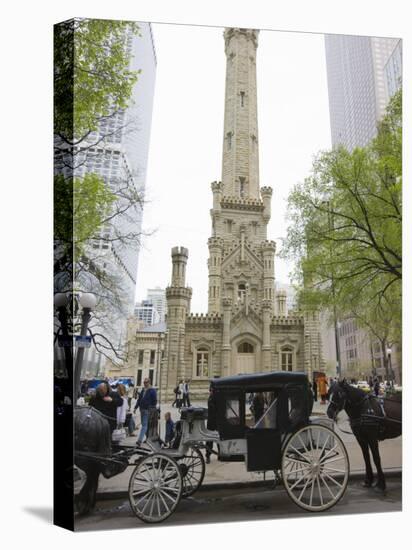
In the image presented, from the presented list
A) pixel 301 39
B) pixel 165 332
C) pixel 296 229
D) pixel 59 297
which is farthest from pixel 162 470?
pixel 301 39

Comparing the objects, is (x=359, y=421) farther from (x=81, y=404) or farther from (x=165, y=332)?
(x=81, y=404)

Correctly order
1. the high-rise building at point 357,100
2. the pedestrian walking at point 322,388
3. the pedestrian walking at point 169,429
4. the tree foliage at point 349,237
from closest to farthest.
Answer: the pedestrian walking at point 169,429
the pedestrian walking at point 322,388
the high-rise building at point 357,100
the tree foliage at point 349,237

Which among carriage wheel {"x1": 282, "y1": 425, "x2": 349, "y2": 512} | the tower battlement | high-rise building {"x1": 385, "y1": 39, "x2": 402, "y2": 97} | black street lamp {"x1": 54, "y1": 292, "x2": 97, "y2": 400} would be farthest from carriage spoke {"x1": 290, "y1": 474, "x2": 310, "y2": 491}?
high-rise building {"x1": 385, "y1": 39, "x2": 402, "y2": 97}

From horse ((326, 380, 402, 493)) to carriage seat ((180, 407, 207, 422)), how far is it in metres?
2.49

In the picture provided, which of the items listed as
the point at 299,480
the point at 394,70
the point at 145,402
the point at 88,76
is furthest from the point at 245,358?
the point at 394,70

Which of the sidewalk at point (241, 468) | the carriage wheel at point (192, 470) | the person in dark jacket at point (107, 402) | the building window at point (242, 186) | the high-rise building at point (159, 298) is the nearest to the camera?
the sidewalk at point (241, 468)

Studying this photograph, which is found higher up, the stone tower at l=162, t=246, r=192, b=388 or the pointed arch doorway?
the stone tower at l=162, t=246, r=192, b=388

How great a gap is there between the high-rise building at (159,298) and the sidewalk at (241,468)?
66.6 inches

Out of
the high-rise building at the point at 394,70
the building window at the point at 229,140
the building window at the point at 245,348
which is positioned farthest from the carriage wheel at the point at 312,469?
the high-rise building at the point at 394,70

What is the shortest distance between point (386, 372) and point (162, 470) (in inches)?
203

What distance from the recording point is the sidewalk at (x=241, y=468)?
7762mm

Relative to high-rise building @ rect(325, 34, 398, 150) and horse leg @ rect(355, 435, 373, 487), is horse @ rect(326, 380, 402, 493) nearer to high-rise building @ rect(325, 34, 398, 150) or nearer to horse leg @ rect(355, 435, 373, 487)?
horse leg @ rect(355, 435, 373, 487)

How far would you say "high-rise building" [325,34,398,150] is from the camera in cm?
1018

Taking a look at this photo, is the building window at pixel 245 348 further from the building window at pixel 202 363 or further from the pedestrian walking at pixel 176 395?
the pedestrian walking at pixel 176 395
